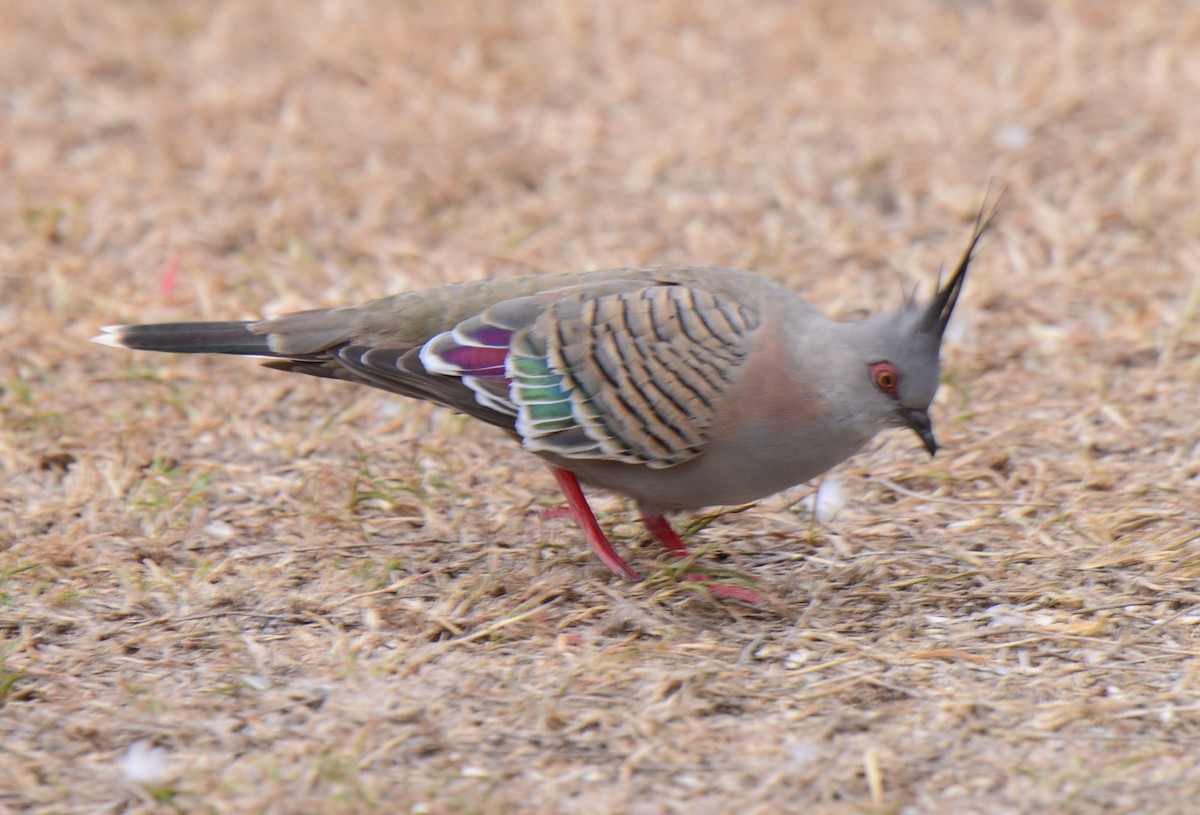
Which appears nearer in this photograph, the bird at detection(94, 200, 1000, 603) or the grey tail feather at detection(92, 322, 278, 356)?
the bird at detection(94, 200, 1000, 603)

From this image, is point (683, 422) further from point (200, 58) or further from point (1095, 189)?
point (200, 58)

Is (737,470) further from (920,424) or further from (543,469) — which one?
(543,469)

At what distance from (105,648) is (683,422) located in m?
1.59

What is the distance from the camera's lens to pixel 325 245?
594 cm

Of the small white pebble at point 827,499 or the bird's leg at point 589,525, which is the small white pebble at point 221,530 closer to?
the bird's leg at point 589,525

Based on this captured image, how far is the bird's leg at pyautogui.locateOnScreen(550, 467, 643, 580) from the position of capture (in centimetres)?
394

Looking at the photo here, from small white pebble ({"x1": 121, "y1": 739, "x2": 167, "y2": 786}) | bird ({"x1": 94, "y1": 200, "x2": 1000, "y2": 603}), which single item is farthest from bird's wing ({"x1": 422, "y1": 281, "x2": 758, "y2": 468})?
small white pebble ({"x1": 121, "y1": 739, "x2": 167, "y2": 786})

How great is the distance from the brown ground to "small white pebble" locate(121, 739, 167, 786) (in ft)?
0.07

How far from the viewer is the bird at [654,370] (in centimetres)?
374

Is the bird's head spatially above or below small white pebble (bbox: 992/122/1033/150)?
below

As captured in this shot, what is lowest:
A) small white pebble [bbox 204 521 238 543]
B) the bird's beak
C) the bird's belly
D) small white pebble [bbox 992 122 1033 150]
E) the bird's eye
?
small white pebble [bbox 204 521 238 543]

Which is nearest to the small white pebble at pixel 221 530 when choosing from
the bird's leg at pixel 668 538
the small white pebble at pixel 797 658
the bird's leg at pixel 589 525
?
the bird's leg at pixel 589 525

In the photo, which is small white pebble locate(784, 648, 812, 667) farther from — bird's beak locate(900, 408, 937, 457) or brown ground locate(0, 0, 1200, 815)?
bird's beak locate(900, 408, 937, 457)

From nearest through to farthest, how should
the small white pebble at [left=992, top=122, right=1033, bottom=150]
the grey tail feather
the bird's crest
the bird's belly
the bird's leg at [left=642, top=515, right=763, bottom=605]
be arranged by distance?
1. the bird's crest
2. the bird's belly
3. the bird's leg at [left=642, top=515, right=763, bottom=605]
4. the grey tail feather
5. the small white pebble at [left=992, top=122, right=1033, bottom=150]
